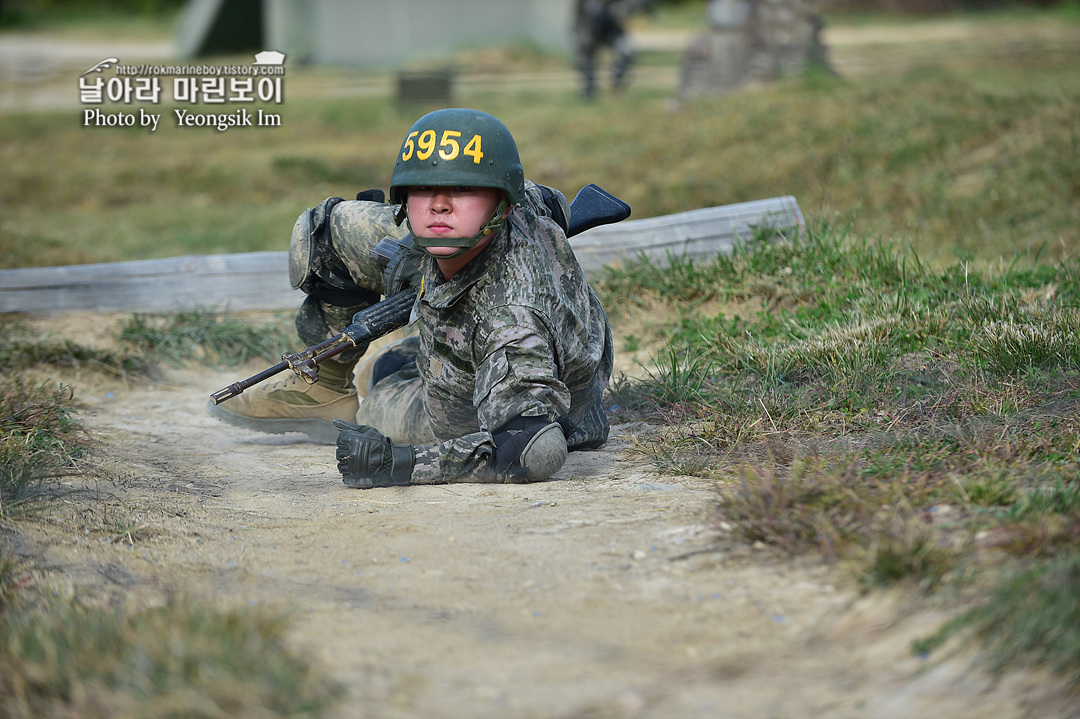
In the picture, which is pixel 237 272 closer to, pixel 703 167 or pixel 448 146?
pixel 448 146

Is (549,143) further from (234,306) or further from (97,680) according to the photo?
(97,680)

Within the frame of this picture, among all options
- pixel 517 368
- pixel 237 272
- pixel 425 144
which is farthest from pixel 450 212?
pixel 237 272

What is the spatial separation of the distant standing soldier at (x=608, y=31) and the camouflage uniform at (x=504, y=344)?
12615 millimetres

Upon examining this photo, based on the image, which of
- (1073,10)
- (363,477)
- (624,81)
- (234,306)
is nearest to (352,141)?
(624,81)

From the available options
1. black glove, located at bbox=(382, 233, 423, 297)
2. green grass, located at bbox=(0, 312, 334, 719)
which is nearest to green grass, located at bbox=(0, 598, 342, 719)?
green grass, located at bbox=(0, 312, 334, 719)

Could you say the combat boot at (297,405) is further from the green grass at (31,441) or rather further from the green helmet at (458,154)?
the green helmet at (458,154)

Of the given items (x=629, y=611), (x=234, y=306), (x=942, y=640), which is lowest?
(x=234, y=306)

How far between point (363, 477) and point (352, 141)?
9463mm

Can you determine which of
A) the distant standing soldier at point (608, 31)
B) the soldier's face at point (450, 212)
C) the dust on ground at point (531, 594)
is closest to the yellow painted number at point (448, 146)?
the soldier's face at point (450, 212)

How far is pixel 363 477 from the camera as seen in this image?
3158mm

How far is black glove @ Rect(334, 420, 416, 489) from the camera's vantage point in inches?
122

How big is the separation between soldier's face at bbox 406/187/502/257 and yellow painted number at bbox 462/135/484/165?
9cm

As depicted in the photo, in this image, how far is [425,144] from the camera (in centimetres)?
296

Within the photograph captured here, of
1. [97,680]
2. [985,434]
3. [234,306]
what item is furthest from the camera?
[234,306]
